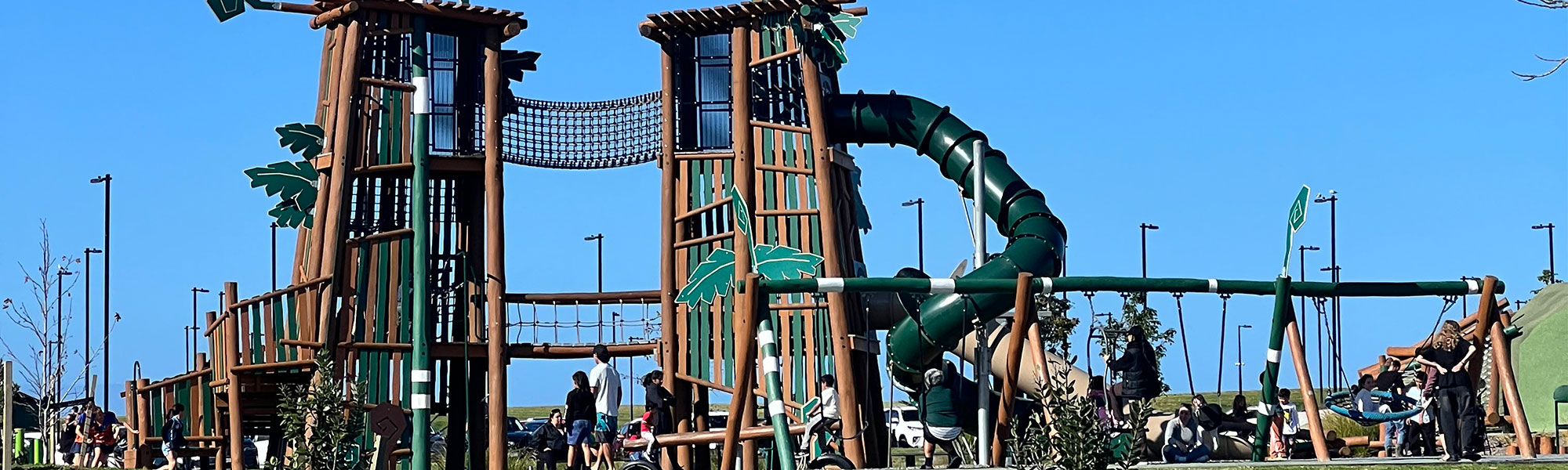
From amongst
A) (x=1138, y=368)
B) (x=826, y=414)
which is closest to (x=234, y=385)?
(x=826, y=414)

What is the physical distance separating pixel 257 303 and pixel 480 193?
127 inches

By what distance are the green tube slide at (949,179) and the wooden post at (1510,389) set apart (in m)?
5.77

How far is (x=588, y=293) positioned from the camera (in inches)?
926

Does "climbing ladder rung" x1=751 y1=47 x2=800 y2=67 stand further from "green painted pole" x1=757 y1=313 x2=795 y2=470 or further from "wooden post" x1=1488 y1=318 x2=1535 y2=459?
"wooden post" x1=1488 y1=318 x2=1535 y2=459

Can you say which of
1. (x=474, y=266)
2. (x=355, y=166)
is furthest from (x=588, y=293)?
(x=355, y=166)

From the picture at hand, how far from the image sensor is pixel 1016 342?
49.5 feet

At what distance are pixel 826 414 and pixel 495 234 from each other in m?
6.77

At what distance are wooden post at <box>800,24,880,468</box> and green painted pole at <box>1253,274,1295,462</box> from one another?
5.50 metres

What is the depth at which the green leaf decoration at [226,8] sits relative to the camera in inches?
846

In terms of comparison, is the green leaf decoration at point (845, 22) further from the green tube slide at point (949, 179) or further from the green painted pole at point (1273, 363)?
the green painted pole at point (1273, 363)

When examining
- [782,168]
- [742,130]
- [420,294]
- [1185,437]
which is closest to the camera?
[420,294]

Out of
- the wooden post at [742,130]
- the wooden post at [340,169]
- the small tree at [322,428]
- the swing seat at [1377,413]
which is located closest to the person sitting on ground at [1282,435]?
the swing seat at [1377,413]

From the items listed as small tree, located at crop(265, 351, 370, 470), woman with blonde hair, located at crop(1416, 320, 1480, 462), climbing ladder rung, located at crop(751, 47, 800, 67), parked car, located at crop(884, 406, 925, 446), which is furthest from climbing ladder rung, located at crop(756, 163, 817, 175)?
parked car, located at crop(884, 406, 925, 446)

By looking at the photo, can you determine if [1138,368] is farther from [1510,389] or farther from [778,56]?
[778,56]
